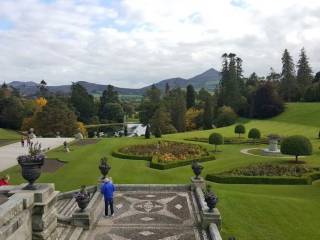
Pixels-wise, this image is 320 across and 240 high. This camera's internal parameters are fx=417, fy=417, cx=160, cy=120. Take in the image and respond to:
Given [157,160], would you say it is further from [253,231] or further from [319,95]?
[319,95]

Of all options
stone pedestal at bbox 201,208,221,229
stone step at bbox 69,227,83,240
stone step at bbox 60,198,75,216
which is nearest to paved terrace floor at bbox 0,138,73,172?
stone step at bbox 60,198,75,216

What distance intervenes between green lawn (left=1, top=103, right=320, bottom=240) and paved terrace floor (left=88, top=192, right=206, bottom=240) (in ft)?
5.35

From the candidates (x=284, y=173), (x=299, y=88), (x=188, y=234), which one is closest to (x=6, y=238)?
(x=188, y=234)

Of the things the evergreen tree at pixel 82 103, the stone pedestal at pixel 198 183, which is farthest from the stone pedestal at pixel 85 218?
the evergreen tree at pixel 82 103

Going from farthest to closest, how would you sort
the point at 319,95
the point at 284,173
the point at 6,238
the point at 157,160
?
the point at 319,95, the point at 157,160, the point at 284,173, the point at 6,238

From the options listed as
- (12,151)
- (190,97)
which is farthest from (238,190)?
(190,97)

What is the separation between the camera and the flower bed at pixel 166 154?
1359 inches

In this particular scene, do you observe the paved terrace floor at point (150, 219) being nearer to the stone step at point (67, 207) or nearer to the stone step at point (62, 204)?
the stone step at point (67, 207)

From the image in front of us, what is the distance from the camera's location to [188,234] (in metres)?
16.2

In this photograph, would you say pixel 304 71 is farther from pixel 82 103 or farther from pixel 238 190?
pixel 238 190

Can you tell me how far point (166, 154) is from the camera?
3781 cm

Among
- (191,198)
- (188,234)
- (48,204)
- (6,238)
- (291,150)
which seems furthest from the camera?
(291,150)

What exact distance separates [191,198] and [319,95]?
77117mm

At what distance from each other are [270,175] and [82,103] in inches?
3436
